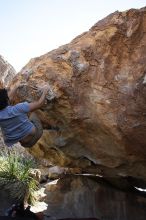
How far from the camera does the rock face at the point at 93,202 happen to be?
8.35 m

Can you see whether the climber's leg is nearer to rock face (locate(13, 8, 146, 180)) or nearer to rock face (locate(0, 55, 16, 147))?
rock face (locate(13, 8, 146, 180))

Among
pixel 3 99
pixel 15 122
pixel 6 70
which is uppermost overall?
pixel 3 99

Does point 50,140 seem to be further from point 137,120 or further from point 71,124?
point 137,120

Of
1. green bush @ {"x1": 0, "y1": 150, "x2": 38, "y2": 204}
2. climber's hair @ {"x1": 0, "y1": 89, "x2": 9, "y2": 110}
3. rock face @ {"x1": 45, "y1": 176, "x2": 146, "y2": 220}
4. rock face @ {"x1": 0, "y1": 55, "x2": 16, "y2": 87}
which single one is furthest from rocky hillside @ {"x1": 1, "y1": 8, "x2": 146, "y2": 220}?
rock face @ {"x1": 0, "y1": 55, "x2": 16, "y2": 87}

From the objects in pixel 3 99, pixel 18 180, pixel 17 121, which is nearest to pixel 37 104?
pixel 17 121

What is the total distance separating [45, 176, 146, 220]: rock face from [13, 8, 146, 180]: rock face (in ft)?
5.32

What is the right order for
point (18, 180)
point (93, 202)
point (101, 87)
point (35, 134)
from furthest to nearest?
point (18, 180) < point (93, 202) < point (101, 87) < point (35, 134)

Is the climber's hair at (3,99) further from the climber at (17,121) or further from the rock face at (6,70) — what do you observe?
the rock face at (6,70)

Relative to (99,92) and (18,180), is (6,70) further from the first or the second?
(99,92)

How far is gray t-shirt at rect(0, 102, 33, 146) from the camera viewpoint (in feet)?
19.8

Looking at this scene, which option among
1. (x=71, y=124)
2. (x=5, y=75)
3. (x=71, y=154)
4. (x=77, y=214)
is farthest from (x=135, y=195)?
(x=5, y=75)

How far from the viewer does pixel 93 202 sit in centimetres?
859

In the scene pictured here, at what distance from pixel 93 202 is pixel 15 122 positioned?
3.42 m

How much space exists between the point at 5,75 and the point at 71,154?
36.1ft
